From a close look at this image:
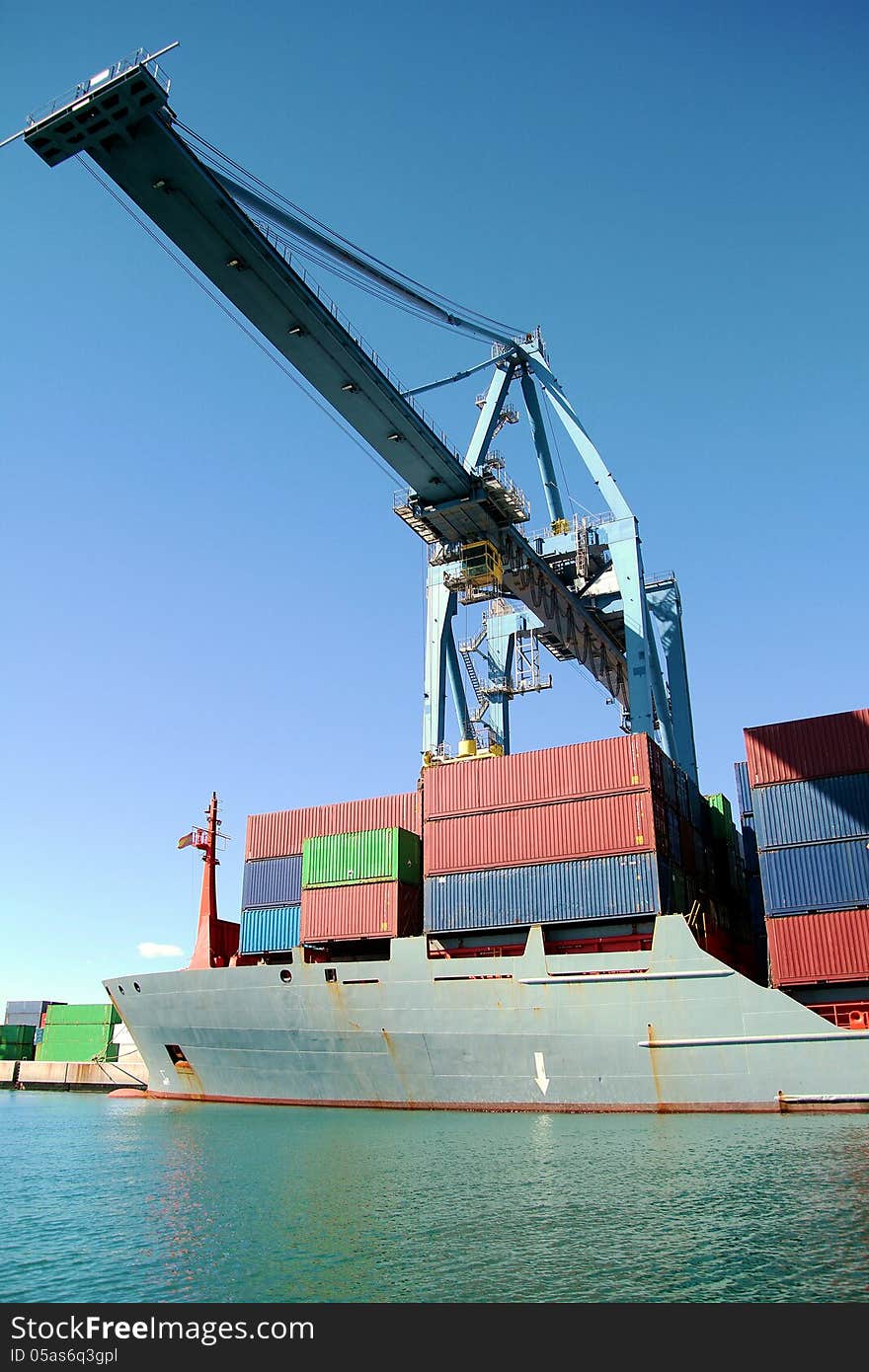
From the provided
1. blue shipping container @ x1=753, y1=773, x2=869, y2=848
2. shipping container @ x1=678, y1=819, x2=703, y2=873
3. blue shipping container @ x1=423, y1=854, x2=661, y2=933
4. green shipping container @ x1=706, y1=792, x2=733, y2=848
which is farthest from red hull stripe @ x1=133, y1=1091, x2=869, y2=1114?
Answer: green shipping container @ x1=706, y1=792, x2=733, y2=848

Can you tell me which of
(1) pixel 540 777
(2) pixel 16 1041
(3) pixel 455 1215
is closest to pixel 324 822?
(1) pixel 540 777

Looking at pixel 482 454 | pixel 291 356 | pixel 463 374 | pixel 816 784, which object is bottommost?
pixel 816 784

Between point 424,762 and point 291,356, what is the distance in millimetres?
16512

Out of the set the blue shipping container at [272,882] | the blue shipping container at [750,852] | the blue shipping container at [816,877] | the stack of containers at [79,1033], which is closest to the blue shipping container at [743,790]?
the blue shipping container at [750,852]

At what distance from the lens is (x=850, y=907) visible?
78.9ft

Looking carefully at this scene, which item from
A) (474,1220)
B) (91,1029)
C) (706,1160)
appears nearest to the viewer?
(474,1220)

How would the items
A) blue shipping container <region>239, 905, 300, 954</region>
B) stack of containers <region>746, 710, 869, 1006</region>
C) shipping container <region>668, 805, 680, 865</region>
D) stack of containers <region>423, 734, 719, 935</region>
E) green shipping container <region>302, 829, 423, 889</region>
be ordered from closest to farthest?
stack of containers <region>746, 710, 869, 1006</region> → stack of containers <region>423, 734, 719, 935</region> → shipping container <region>668, 805, 680, 865</region> → green shipping container <region>302, 829, 423, 889</region> → blue shipping container <region>239, 905, 300, 954</region>

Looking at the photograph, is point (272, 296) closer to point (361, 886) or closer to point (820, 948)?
point (361, 886)

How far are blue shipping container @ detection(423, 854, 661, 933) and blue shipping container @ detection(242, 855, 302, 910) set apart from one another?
4957mm

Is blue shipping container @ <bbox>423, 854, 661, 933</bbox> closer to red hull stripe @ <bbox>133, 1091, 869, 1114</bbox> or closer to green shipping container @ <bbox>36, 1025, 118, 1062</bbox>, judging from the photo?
red hull stripe @ <bbox>133, 1091, 869, 1114</bbox>

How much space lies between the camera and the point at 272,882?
31094 mm

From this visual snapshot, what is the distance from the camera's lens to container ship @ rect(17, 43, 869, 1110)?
902 inches
